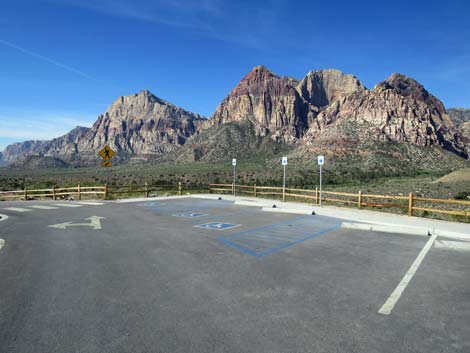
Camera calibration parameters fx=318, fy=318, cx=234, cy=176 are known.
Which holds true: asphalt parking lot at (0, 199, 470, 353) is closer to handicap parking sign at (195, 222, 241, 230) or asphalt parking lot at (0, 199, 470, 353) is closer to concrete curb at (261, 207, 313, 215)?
handicap parking sign at (195, 222, 241, 230)

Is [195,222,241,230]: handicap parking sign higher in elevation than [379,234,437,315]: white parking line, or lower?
lower

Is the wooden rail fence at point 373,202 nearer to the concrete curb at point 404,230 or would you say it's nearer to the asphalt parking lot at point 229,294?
the concrete curb at point 404,230

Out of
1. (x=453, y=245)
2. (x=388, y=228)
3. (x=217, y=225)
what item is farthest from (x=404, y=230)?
(x=217, y=225)

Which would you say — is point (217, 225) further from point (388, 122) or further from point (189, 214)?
point (388, 122)

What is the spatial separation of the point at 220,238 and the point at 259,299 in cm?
500

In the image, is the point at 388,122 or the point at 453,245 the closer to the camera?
the point at 453,245

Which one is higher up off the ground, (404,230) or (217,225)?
(404,230)

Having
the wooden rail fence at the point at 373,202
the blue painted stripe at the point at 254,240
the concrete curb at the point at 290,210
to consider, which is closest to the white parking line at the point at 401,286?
the blue painted stripe at the point at 254,240

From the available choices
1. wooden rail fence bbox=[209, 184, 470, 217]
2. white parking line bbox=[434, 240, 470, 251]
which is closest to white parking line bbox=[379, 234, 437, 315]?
white parking line bbox=[434, 240, 470, 251]

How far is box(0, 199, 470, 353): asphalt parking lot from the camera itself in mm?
4004

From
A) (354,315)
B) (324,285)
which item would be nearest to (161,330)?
(354,315)

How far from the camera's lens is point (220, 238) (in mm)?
10234

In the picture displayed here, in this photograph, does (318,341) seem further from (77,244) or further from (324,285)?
(77,244)

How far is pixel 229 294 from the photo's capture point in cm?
551
